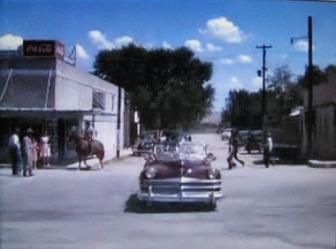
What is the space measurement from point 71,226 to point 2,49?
1794 mm

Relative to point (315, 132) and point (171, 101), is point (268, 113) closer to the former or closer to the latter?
point (315, 132)

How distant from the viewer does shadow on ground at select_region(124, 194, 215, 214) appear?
8539mm

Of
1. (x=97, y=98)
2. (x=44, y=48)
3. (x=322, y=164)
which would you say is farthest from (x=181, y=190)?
(x=97, y=98)

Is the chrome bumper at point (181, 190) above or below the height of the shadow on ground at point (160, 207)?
above

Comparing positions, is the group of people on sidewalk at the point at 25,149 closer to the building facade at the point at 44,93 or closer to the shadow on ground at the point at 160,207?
the building facade at the point at 44,93

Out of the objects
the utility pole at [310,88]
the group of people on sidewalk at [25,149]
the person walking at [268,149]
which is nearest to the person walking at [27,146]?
the group of people on sidewalk at [25,149]

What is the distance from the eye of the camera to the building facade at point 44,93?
7.58m

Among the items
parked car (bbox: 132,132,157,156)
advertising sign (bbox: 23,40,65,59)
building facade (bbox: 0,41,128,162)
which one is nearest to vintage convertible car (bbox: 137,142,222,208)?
parked car (bbox: 132,132,157,156)

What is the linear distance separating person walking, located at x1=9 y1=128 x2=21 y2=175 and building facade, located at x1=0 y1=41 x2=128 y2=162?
0.09 meters

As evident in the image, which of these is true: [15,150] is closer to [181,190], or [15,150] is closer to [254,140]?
[181,190]

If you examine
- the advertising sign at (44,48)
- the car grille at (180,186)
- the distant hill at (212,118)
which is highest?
the advertising sign at (44,48)

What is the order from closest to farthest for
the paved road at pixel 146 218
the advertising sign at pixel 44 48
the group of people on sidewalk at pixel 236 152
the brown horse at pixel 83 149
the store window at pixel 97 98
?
the paved road at pixel 146 218 < the advertising sign at pixel 44 48 < the brown horse at pixel 83 149 < the store window at pixel 97 98 < the group of people on sidewalk at pixel 236 152

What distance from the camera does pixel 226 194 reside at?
9.90 meters

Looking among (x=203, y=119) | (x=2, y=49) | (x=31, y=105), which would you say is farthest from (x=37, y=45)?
(x=203, y=119)
